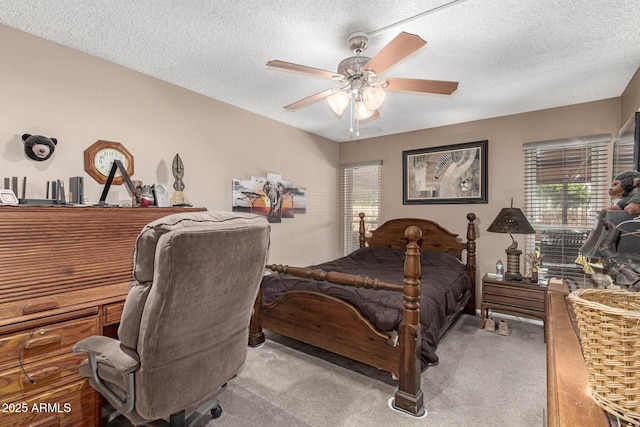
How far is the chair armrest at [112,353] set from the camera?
1.20 metres

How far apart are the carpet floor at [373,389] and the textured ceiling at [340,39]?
2.46 metres

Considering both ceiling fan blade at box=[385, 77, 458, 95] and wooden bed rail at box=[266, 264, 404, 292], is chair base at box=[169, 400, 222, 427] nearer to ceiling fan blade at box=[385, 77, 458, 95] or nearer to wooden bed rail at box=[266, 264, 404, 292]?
wooden bed rail at box=[266, 264, 404, 292]

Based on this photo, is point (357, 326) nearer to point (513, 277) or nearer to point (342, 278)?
point (342, 278)

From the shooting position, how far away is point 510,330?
3.29 meters

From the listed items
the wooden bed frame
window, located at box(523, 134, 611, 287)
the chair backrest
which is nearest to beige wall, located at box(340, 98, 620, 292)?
window, located at box(523, 134, 611, 287)

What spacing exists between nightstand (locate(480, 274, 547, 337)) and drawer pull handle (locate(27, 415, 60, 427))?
11.7ft

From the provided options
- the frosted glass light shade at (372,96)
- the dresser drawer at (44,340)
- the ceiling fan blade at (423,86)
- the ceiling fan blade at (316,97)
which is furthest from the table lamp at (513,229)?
the dresser drawer at (44,340)

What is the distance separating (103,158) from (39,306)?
1.33 meters

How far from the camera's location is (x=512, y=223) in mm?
3246


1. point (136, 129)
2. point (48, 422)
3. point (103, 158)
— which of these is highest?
point (136, 129)

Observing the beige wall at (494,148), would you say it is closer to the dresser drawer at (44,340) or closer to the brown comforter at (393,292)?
the brown comforter at (393,292)

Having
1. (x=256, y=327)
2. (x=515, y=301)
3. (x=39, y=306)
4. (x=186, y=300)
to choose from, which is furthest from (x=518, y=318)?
(x=39, y=306)

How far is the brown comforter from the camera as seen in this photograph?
2.15 metres

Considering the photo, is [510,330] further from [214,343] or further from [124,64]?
[124,64]
